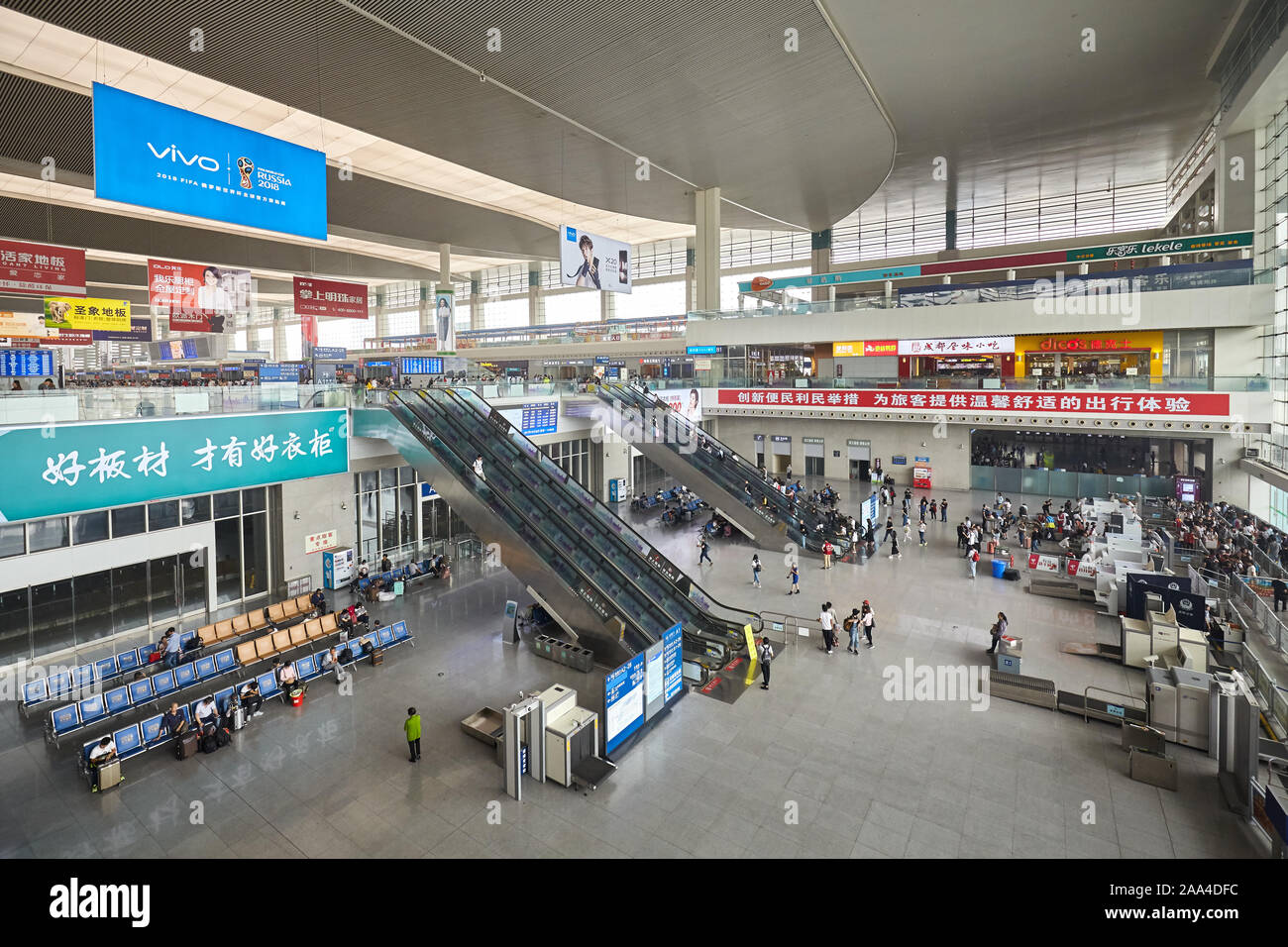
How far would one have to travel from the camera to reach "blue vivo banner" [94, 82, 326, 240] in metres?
8.87

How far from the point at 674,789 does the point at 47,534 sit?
1225 centimetres

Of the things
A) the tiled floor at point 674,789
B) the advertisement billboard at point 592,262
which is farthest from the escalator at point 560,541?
the advertisement billboard at point 592,262

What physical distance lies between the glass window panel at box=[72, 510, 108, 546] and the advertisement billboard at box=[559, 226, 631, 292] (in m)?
11.5

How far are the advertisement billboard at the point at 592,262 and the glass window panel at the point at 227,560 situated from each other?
10.1 metres

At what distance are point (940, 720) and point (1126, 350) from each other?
24822 millimetres

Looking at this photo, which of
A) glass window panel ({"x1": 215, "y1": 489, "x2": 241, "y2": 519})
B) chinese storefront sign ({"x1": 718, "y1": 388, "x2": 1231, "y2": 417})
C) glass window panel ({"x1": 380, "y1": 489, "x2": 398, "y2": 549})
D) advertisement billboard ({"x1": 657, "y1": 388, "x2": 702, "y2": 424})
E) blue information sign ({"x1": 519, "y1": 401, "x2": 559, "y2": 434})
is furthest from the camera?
advertisement billboard ({"x1": 657, "y1": 388, "x2": 702, "y2": 424})

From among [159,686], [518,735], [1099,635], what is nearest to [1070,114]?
[1099,635]

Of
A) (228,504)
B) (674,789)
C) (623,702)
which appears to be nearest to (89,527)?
(228,504)

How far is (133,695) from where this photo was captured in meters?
9.98

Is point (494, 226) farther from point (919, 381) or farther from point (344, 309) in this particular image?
point (919, 381)

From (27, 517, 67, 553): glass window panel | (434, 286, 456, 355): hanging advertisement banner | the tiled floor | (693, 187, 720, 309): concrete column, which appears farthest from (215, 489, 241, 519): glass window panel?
(693, 187, 720, 309): concrete column

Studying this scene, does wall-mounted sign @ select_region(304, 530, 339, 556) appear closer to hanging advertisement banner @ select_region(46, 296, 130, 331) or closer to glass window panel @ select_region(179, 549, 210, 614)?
glass window panel @ select_region(179, 549, 210, 614)

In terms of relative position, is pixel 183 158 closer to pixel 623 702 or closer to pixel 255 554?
pixel 255 554

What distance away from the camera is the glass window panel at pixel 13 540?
11297 millimetres
